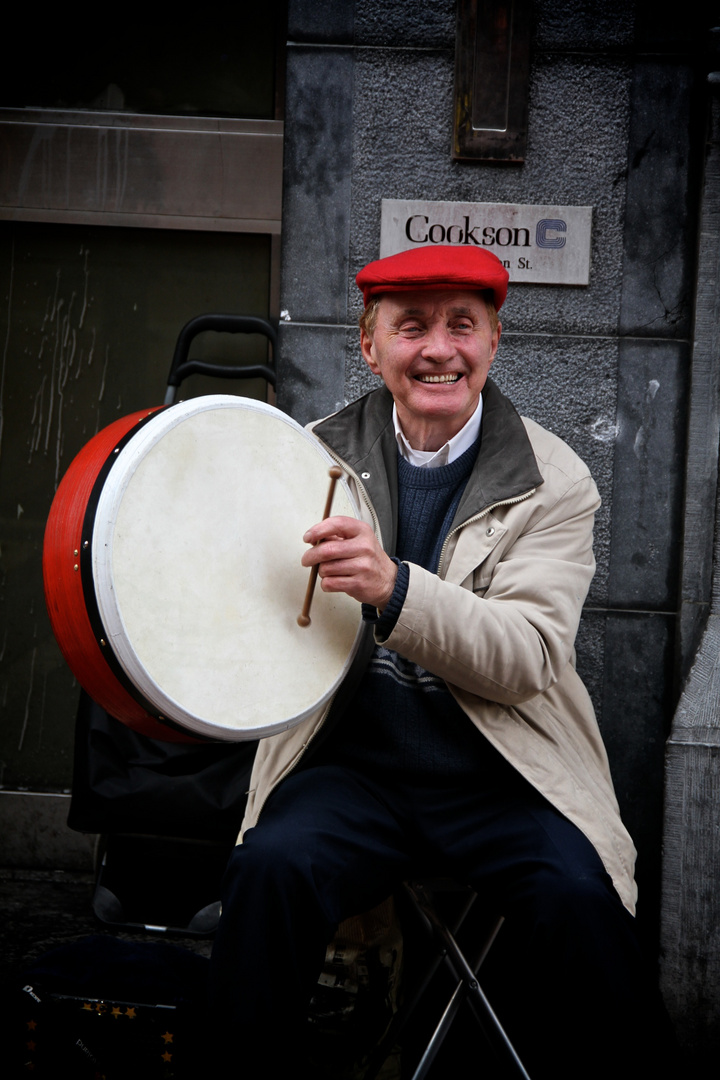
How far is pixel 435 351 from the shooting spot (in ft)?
7.18

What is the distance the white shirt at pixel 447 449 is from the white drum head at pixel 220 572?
0.35 metres

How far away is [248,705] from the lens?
71.6 inches

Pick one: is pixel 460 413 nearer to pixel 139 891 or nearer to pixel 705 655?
pixel 705 655

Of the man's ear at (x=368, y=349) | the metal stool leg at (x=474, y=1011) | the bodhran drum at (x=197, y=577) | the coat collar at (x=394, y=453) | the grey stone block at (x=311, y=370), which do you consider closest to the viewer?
the bodhran drum at (x=197, y=577)

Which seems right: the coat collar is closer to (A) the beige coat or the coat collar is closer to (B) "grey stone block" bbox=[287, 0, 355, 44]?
(A) the beige coat

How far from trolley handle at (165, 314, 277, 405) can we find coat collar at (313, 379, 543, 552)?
1018 millimetres

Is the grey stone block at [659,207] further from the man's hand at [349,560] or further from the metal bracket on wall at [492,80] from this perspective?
the man's hand at [349,560]

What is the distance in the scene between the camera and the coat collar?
83.5 inches

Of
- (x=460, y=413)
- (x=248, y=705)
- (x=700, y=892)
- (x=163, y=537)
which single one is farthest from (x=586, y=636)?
(x=163, y=537)

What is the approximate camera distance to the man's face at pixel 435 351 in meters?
2.21

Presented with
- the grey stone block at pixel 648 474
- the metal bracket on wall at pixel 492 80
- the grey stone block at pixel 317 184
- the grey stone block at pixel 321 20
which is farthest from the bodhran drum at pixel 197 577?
the grey stone block at pixel 321 20

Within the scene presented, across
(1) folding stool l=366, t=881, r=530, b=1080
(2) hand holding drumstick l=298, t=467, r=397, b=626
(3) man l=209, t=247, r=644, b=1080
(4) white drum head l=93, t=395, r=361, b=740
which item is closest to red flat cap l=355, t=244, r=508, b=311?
(3) man l=209, t=247, r=644, b=1080

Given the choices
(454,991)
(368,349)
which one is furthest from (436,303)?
(454,991)

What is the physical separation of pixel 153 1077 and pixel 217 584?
3.64 feet
